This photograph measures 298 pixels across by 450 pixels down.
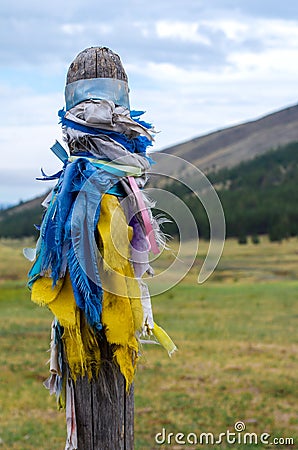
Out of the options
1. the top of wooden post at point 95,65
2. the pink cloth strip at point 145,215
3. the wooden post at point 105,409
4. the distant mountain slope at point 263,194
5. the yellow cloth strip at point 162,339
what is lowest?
the wooden post at point 105,409

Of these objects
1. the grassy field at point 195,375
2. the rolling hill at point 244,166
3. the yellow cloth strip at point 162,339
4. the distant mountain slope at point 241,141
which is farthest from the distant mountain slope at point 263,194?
the yellow cloth strip at point 162,339

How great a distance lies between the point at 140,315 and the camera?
9.37 feet

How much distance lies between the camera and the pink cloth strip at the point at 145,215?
2.85 meters

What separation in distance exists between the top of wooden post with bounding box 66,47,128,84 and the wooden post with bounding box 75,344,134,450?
3.81 ft

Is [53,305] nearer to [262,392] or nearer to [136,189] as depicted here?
[136,189]

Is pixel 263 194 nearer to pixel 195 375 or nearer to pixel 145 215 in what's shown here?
pixel 195 375

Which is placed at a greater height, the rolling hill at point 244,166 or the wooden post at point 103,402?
the rolling hill at point 244,166

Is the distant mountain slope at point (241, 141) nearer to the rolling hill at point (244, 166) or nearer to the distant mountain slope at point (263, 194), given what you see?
the rolling hill at point (244, 166)

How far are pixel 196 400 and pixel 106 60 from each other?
7.27 m

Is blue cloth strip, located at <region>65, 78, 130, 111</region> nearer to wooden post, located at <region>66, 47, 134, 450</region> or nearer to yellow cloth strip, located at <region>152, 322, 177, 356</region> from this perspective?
wooden post, located at <region>66, 47, 134, 450</region>

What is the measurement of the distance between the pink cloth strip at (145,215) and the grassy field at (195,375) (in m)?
0.10

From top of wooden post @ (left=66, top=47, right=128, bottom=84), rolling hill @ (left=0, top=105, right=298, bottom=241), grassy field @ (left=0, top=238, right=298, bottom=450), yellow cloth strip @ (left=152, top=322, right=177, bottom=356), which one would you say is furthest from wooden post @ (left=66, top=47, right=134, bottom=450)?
rolling hill @ (left=0, top=105, right=298, bottom=241)

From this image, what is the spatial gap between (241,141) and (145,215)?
5182 inches

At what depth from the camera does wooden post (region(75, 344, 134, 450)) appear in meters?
2.87
